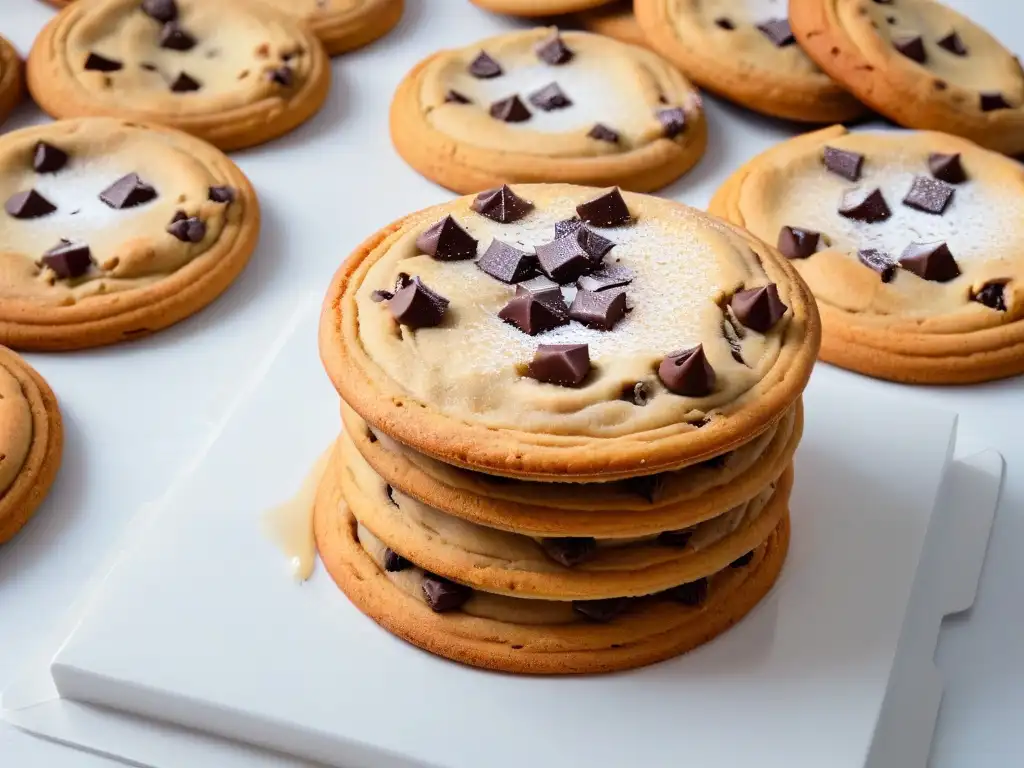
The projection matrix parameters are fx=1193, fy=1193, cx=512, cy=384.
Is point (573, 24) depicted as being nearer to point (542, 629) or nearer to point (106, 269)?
point (106, 269)

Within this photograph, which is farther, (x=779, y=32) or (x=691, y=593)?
(x=779, y=32)

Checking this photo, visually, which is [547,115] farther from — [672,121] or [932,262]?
Answer: [932,262]

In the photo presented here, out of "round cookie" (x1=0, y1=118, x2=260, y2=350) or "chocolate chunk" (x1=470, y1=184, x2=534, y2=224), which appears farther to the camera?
"round cookie" (x1=0, y1=118, x2=260, y2=350)

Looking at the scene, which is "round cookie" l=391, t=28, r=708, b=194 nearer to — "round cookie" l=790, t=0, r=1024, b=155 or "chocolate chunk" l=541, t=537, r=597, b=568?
"round cookie" l=790, t=0, r=1024, b=155

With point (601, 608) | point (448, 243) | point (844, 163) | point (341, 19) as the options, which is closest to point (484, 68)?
point (341, 19)

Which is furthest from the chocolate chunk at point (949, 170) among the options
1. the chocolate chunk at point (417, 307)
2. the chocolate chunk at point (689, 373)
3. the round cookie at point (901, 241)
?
the chocolate chunk at point (417, 307)

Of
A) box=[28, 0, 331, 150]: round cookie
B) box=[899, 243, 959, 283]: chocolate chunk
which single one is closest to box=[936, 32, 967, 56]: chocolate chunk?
box=[899, 243, 959, 283]: chocolate chunk
